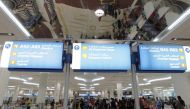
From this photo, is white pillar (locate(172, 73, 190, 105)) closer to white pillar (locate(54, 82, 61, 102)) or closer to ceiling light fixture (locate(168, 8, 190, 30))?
ceiling light fixture (locate(168, 8, 190, 30))

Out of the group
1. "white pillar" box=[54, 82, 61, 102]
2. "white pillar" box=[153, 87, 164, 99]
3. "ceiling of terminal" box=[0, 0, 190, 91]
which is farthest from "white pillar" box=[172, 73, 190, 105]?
"white pillar" box=[153, 87, 164, 99]

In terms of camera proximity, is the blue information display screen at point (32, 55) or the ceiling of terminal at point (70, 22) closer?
the blue information display screen at point (32, 55)

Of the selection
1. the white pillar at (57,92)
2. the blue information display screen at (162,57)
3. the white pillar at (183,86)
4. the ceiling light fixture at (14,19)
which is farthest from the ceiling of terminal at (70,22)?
the white pillar at (57,92)

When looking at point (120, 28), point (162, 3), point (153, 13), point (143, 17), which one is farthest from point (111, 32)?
point (162, 3)

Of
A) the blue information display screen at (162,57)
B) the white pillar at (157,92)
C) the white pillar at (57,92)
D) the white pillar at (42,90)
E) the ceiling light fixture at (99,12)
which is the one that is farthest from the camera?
the white pillar at (157,92)

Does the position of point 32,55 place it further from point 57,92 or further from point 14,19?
point 57,92

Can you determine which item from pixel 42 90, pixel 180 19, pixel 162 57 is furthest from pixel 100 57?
pixel 42 90

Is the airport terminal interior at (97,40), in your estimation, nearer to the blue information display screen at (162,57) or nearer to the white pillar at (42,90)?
the blue information display screen at (162,57)

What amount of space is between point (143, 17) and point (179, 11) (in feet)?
5.00

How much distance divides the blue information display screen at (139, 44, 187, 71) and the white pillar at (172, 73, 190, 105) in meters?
7.00

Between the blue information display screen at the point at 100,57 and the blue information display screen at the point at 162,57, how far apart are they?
0.90 feet

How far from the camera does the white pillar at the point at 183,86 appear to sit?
30.1 ft

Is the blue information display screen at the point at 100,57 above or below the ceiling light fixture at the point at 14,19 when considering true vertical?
below

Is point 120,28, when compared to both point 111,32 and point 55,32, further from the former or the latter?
point 55,32
